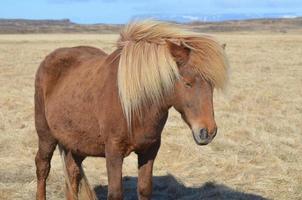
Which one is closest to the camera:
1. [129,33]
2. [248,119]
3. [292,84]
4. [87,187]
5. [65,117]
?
[129,33]

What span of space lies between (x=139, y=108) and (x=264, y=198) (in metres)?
2.60

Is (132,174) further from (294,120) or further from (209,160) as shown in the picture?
(294,120)

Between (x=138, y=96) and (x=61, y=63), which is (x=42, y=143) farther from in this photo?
(x=138, y=96)

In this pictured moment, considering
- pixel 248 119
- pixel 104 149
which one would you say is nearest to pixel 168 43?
pixel 104 149

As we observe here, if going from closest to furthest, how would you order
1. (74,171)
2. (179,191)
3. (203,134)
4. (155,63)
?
(203,134) < (155,63) < (74,171) < (179,191)

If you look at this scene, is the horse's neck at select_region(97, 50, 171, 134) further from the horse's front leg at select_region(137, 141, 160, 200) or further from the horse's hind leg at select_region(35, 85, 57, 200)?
the horse's hind leg at select_region(35, 85, 57, 200)

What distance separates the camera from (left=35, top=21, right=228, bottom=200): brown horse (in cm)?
365

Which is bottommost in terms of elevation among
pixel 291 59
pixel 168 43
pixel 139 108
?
pixel 291 59

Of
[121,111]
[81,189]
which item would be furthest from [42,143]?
[121,111]

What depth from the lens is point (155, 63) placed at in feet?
12.5

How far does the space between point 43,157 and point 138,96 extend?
208cm

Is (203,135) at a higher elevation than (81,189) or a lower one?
higher

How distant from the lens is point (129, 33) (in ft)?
14.0

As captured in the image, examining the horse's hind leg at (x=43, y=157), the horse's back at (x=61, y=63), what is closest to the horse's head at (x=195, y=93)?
the horse's back at (x=61, y=63)
